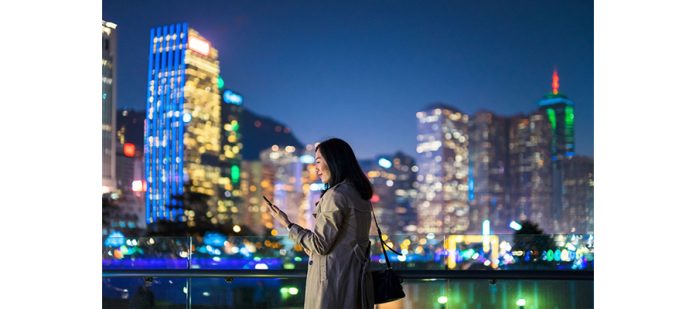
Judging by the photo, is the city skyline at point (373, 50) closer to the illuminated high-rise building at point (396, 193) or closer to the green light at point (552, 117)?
the green light at point (552, 117)

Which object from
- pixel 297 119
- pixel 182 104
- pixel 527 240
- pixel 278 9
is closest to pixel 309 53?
pixel 278 9

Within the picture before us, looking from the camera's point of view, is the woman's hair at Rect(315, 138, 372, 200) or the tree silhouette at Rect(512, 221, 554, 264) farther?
the tree silhouette at Rect(512, 221, 554, 264)

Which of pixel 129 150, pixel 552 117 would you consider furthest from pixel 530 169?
pixel 129 150

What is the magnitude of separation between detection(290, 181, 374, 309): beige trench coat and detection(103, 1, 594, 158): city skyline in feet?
74.8

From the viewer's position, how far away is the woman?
99.0 inches

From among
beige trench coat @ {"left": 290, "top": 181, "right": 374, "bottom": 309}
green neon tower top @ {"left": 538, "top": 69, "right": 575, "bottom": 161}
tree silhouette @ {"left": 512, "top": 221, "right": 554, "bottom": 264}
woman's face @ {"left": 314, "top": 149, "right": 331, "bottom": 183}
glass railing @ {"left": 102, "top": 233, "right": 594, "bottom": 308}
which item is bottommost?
glass railing @ {"left": 102, "top": 233, "right": 594, "bottom": 308}

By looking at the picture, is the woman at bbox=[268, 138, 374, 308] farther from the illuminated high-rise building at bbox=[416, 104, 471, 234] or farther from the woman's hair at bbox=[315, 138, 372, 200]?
the illuminated high-rise building at bbox=[416, 104, 471, 234]

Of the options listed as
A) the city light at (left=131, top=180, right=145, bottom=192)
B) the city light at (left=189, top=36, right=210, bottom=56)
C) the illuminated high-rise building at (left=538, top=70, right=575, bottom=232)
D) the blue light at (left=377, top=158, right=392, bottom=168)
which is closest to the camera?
the illuminated high-rise building at (left=538, top=70, right=575, bottom=232)

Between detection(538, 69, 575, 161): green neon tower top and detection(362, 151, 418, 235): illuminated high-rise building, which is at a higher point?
detection(538, 69, 575, 161): green neon tower top

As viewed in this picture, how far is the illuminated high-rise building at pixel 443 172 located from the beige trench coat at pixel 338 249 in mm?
54515

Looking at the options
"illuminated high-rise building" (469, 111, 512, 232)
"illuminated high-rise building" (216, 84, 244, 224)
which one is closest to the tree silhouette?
"illuminated high-rise building" (469, 111, 512, 232)

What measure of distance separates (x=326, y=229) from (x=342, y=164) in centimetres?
23
